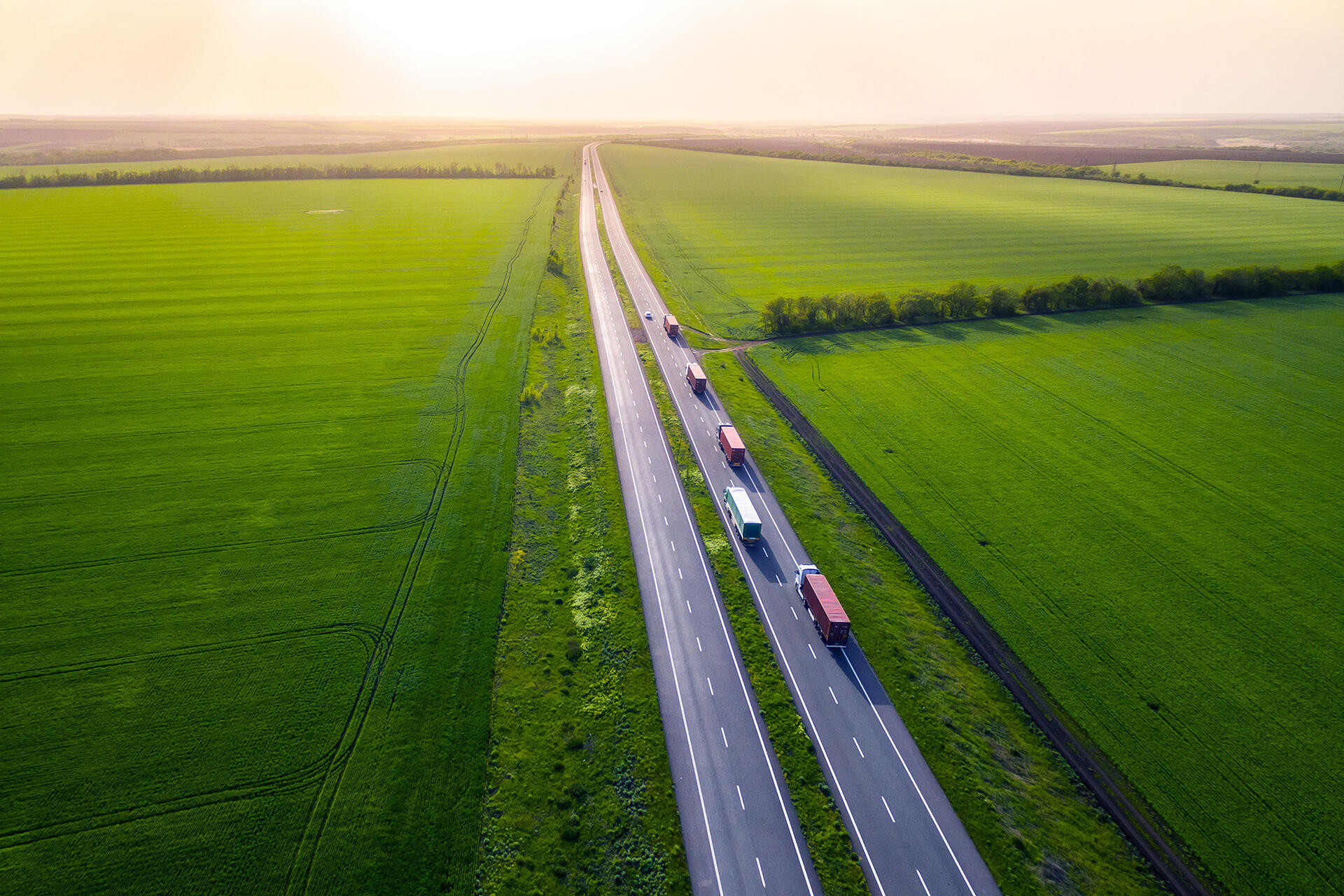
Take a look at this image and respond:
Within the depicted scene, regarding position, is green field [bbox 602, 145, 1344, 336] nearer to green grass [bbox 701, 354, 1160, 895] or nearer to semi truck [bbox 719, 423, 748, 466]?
semi truck [bbox 719, 423, 748, 466]

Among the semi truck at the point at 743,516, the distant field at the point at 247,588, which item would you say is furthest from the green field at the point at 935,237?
the distant field at the point at 247,588

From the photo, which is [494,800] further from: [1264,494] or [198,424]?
[1264,494]

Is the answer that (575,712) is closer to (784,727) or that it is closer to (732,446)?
(784,727)

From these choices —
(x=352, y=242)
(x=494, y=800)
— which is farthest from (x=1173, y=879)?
(x=352, y=242)

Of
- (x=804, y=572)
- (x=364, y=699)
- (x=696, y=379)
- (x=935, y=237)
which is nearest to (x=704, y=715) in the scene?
(x=804, y=572)

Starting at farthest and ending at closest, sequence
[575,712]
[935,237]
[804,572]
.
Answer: [935,237], [804,572], [575,712]

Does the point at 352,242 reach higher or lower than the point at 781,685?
higher
